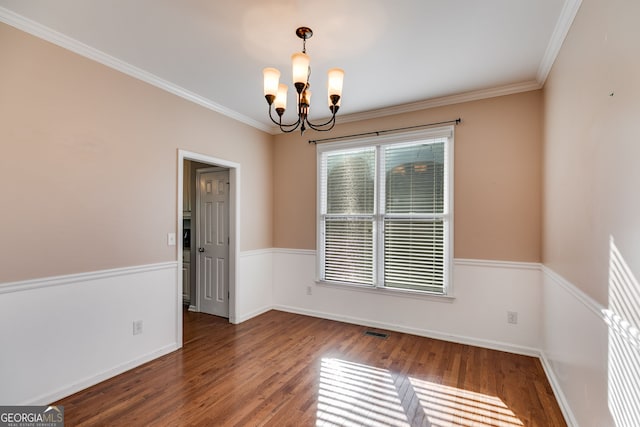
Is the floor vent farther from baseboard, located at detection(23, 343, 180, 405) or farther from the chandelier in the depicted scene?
the chandelier

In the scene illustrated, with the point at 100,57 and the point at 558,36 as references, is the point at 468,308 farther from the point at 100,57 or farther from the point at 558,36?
the point at 100,57

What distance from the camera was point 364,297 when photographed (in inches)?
159

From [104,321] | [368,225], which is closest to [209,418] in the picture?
→ [104,321]

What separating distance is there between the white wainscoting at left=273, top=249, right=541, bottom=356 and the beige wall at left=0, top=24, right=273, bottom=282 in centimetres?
231

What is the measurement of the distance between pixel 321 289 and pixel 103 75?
3.45m

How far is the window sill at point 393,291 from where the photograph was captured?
3.56 meters

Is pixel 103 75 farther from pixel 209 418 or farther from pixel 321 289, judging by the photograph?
pixel 321 289

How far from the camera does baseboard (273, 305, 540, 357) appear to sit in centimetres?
316

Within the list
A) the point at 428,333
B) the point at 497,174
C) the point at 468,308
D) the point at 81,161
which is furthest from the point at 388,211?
the point at 81,161

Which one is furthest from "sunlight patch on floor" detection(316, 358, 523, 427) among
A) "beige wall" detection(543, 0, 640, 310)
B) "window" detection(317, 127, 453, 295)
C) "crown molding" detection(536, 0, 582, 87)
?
"crown molding" detection(536, 0, 582, 87)

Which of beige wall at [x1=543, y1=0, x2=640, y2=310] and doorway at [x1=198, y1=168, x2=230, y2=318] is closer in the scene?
beige wall at [x1=543, y1=0, x2=640, y2=310]

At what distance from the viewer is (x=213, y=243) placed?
442 centimetres

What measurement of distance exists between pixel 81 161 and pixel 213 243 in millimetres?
2142

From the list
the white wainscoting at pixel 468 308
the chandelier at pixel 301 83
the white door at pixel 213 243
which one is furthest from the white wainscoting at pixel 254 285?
the chandelier at pixel 301 83
